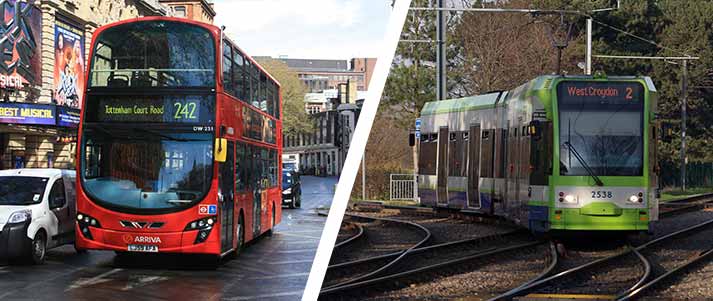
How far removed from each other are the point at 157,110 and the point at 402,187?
22.1 metres

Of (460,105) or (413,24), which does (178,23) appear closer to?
(460,105)

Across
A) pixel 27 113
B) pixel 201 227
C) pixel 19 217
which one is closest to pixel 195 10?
pixel 201 227

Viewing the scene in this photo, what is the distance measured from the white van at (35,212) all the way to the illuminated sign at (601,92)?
285 inches

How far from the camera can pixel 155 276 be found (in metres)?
12.1

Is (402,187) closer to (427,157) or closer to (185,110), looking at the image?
(427,157)

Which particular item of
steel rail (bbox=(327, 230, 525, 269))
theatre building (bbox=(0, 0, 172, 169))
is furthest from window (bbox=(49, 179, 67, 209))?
theatre building (bbox=(0, 0, 172, 169))

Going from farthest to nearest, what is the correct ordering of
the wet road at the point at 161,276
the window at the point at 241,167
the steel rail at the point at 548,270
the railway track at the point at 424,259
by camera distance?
the window at the point at 241,167, the wet road at the point at 161,276, the railway track at the point at 424,259, the steel rail at the point at 548,270

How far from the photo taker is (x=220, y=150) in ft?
41.0

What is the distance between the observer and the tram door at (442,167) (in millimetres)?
21734

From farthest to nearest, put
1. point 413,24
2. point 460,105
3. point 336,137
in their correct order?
1. point 413,24
2. point 460,105
3. point 336,137

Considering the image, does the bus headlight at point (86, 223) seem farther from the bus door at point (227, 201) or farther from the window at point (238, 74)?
the window at point (238, 74)

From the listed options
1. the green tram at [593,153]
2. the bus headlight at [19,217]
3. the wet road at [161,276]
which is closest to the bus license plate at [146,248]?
the wet road at [161,276]

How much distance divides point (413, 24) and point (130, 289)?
19096mm

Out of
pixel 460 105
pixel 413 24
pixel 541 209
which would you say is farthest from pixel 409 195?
pixel 541 209
